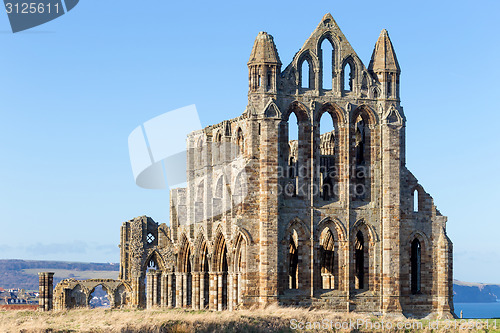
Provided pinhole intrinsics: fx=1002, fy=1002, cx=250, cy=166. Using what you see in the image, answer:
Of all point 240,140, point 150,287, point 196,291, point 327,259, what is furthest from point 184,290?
point 240,140

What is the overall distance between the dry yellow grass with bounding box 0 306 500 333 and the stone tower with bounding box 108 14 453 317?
238 centimetres

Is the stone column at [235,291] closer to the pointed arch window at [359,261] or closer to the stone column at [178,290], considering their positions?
the pointed arch window at [359,261]

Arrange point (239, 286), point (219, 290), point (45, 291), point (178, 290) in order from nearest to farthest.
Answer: point (239, 286)
point (219, 290)
point (45, 291)
point (178, 290)

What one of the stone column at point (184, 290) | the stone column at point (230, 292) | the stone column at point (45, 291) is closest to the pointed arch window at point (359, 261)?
the stone column at point (230, 292)

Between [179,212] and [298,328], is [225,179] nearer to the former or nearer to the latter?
[179,212]

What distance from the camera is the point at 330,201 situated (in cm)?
5369

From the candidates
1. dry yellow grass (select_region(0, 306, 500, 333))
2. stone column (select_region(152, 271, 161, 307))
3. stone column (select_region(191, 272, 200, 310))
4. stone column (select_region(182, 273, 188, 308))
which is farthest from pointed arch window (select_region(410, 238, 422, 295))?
stone column (select_region(152, 271, 161, 307))

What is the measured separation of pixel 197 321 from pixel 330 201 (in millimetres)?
11999

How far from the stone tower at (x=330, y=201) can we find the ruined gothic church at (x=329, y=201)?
6 centimetres

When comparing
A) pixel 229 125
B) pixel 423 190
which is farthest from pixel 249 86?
pixel 423 190

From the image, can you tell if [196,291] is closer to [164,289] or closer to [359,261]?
[164,289]

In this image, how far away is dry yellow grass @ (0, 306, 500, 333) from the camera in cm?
4297

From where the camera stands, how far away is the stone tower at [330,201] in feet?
170

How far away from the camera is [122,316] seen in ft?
151
